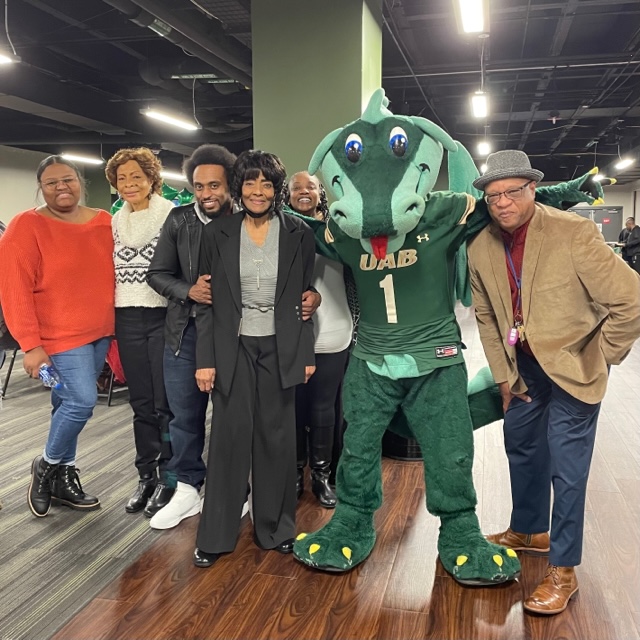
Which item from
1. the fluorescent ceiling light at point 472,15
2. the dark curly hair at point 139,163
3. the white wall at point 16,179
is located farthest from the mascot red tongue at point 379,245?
the white wall at point 16,179

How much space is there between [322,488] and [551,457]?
118 cm

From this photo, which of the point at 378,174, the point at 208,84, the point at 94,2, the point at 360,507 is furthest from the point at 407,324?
the point at 208,84

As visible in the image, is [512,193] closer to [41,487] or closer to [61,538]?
[61,538]

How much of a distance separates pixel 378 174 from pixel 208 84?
8.85 meters

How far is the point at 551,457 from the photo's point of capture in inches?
88.7

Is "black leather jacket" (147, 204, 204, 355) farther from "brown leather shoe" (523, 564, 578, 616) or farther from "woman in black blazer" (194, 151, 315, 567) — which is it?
"brown leather shoe" (523, 564, 578, 616)

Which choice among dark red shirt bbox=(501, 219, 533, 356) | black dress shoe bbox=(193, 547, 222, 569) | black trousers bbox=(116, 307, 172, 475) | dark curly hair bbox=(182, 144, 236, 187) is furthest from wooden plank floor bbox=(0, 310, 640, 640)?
dark curly hair bbox=(182, 144, 236, 187)

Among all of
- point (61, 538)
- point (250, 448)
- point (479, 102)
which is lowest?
point (61, 538)

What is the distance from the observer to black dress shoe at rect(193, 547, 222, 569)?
2.48 metres

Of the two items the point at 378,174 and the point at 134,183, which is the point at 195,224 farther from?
the point at 378,174

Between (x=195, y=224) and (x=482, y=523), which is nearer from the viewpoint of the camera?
(x=195, y=224)

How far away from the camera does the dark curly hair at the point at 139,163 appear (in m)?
2.79

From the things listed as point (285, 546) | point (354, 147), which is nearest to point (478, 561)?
point (285, 546)

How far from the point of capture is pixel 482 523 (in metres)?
2.88
